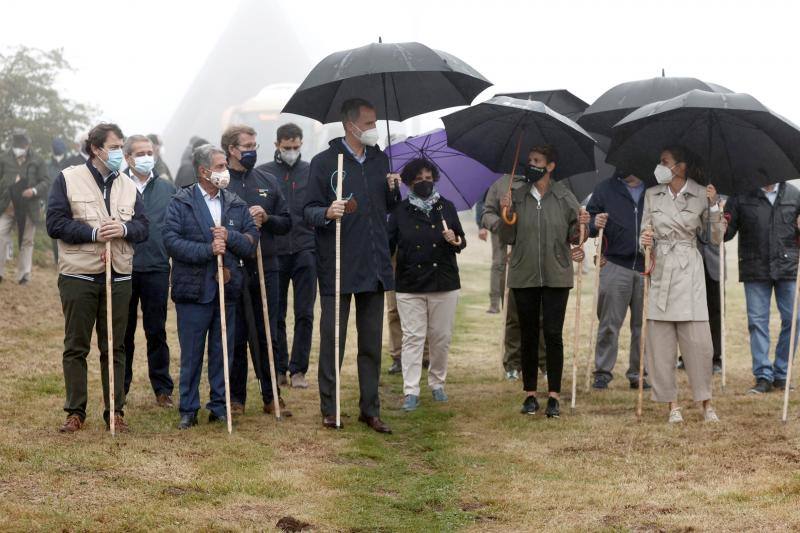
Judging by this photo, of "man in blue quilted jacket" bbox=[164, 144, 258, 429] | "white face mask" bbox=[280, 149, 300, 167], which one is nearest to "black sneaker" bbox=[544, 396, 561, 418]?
"man in blue quilted jacket" bbox=[164, 144, 258, 429]

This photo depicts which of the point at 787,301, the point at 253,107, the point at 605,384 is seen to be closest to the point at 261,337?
the point at 605,384

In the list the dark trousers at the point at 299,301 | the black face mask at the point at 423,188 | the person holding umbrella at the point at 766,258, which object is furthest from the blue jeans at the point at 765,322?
the dark trousers at the point at 299,301

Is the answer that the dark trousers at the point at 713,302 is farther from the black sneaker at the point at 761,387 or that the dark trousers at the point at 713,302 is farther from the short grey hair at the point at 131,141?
the short grey hair at the point at 131,141

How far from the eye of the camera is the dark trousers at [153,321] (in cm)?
884

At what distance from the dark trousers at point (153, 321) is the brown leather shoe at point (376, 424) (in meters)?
1.71

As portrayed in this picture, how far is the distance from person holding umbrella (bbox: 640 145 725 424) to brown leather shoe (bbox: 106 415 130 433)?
398cm

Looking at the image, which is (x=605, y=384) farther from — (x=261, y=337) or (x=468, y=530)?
(x=468, y=530)

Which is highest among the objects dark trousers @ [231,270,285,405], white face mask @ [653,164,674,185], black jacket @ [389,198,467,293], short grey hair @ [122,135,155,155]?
short grey hair @ [122,135,155,155]

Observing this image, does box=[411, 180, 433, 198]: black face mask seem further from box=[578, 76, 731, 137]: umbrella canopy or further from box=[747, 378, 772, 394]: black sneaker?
box=[747, 378, 772, 394]: black sneaker

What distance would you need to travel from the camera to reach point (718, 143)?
8781mm

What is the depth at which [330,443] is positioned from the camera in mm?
7941

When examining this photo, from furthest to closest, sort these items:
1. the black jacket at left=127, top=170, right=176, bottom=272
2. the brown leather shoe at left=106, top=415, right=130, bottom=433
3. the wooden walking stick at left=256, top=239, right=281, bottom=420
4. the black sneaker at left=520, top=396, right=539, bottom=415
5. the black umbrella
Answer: the black umbrella < the black sneaker at left=520, top=396, right=539, bottom=415 < the black jacket at left=127, top=170, right=176, bottom=272 < the wooden walking stick at left=256, top=239, right=281, bottom=420 < the brown leather shoe at left=106, top=415, right=130, bottom=433

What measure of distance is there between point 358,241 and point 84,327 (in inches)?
81.1

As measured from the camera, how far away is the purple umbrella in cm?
1013
